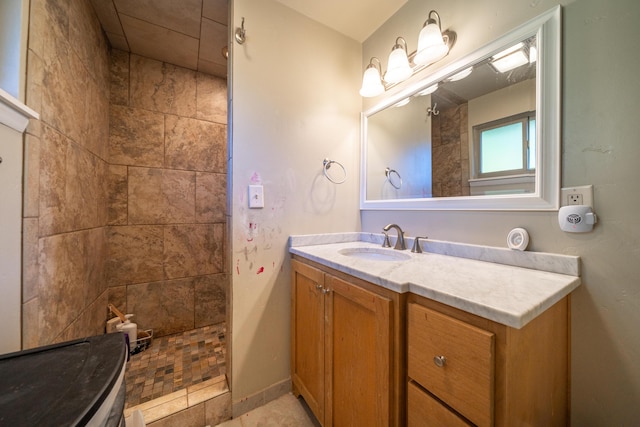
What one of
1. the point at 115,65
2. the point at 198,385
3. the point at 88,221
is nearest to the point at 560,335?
the point at 198,385

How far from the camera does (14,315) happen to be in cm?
73

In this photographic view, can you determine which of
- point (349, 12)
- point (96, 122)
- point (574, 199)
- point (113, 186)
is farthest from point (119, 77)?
point (574, 199)

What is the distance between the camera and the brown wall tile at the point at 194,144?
1.96 meters

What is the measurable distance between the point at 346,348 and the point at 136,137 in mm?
2177

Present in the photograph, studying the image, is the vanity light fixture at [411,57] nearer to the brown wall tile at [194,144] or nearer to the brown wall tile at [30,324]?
the brown wall tile at [194,144]

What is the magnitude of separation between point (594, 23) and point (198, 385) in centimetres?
231

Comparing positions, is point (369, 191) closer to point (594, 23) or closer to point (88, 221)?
point (594, 23)

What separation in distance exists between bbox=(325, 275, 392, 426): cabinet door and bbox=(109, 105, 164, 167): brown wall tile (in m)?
1.85

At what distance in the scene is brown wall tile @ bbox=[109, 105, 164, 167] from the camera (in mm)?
1783

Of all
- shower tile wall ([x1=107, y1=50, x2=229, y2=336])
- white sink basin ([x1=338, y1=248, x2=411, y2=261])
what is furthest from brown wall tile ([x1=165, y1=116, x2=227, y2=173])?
white sink basin ([x1=338, y1=248, x2=411, y2=261])

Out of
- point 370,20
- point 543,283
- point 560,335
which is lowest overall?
point 560,335

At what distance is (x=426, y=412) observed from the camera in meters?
0.64

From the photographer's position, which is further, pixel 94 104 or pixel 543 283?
pixel 94 104

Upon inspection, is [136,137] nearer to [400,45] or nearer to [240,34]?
[240,34]
